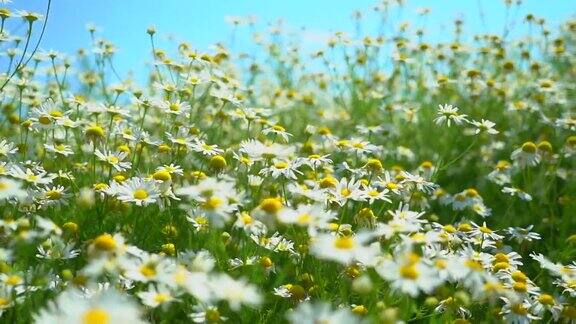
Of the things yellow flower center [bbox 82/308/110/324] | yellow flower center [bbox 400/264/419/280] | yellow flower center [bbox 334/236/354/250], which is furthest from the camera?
yellow flower center [bbox 334/236/354/250]

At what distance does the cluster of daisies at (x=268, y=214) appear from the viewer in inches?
90.5

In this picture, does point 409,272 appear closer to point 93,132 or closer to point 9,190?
point 9,190

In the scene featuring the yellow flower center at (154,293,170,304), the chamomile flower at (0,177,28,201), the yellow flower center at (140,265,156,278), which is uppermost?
the yellow flower center at (140,265,156,278)

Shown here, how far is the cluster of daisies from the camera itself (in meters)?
2.30

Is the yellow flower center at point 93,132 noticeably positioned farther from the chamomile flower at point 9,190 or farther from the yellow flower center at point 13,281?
the yellow flower center at point 13,281

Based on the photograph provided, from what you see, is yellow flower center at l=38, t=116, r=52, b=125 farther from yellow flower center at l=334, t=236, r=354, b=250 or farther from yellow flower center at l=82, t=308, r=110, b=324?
yellow flower center at l=82, t=308, r=110, b=324

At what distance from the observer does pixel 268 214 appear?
2.62m

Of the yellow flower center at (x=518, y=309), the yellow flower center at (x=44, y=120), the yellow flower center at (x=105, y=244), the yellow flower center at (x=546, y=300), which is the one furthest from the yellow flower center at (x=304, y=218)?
the yellow flower center at (x=44, y=120)

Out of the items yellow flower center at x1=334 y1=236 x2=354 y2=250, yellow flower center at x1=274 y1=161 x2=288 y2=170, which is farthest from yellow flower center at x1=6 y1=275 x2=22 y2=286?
yellow flower center at x1=274 y1=161 x2=288 y2=170

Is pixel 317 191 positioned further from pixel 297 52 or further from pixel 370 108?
pixel 297 52

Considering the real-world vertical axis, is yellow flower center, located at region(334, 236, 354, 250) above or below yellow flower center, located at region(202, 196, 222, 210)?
above

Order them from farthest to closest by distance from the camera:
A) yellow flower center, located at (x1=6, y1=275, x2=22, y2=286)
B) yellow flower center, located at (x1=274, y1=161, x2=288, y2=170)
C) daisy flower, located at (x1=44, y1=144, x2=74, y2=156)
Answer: daisy flower, located at (x1=44, y1=144, x2=74, y2=156) → yellow flower center, located at (x1=274, y1=161, x2=288, y2=170) → yellow flower center, located at (x1=6, y1=275, x2=22, y2=286)

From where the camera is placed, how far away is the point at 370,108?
7086 millimetres

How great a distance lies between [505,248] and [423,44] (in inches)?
132
